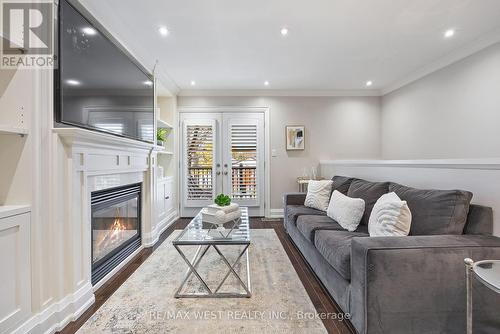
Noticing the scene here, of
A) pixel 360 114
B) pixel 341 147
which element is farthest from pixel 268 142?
pixel 360 114

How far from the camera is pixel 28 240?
5.08 feet

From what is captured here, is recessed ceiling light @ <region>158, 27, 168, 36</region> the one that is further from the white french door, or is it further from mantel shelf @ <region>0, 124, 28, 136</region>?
the white french door

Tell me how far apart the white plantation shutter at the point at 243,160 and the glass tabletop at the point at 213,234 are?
2.26 metres

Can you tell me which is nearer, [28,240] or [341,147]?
[28,240]

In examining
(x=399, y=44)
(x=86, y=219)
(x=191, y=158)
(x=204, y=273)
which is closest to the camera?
(x=86, y=219)

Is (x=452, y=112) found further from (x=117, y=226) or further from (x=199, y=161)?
(x=117, y=226)

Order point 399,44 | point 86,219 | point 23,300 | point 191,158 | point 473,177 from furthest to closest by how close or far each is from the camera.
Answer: point 191,158 < point 399,44 < point 86,219 < point 473,177 < point 23,300

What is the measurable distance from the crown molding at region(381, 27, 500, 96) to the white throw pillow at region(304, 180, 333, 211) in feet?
7.54

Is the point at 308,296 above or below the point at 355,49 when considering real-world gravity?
below

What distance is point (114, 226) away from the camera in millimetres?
2666

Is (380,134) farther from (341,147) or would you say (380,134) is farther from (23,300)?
(23,300)

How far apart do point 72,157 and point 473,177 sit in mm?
2918

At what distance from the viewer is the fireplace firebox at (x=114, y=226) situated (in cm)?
227

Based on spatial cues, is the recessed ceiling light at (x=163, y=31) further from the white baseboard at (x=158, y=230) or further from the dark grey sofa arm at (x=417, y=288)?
the dark grey sofa arm at (x=417, y=288)
